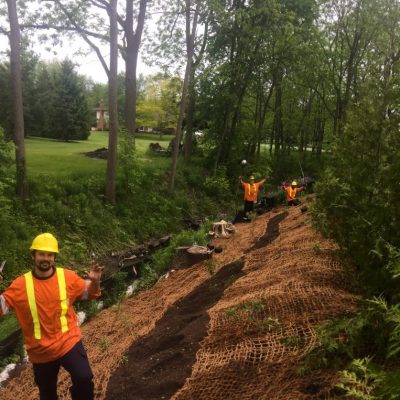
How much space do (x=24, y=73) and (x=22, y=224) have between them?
3125 centimetres

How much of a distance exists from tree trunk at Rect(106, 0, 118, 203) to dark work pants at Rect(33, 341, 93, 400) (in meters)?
14.1

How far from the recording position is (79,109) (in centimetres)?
3909

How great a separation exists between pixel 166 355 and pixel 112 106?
1373 centimetres

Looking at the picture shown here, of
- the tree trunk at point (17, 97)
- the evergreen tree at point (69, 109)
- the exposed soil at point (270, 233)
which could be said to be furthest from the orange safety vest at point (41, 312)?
the evergreen tree at point (69, 109)

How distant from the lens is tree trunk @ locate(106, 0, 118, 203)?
16.8 metres

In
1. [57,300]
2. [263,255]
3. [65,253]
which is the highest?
[57,300]

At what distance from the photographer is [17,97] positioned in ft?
47.9

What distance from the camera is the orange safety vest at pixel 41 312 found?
4.10 m

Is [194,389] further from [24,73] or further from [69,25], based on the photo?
[24,73]

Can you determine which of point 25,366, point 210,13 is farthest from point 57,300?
point 210,13

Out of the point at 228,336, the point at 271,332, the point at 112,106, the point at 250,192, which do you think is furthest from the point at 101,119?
the point at 271,332

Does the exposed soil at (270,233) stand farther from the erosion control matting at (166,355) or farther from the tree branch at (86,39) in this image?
the tree branch at (86,39)

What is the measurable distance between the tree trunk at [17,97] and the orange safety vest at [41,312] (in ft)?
37.6

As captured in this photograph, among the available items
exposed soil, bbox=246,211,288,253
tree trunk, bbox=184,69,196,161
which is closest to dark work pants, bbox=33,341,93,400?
exposed soil, bbox=246,211,288,253
